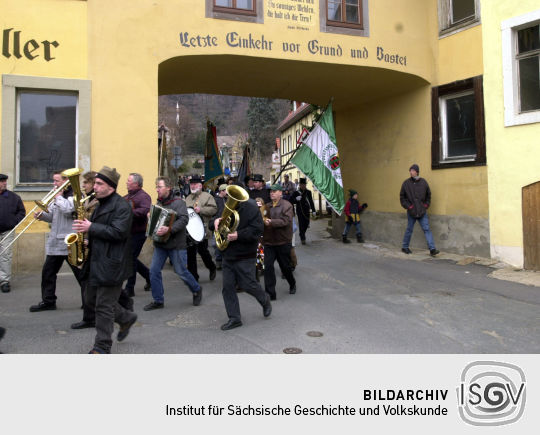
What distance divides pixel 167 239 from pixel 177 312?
1032mm

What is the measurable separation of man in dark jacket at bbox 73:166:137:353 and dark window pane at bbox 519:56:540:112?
8263mm

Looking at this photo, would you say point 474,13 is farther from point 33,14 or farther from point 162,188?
point 33,14

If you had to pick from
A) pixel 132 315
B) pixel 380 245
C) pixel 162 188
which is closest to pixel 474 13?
pixel 380 245

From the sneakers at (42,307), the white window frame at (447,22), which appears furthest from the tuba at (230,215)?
the white window frame at (447,22)

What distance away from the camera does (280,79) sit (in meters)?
11.1

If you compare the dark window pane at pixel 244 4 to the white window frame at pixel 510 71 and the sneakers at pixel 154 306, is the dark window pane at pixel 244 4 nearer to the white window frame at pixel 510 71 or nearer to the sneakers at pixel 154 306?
the white window frame at pixel 510 71

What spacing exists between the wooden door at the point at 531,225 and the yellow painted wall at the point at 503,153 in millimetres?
107

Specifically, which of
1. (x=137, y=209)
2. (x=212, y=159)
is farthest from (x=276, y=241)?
(x=212, y=159)

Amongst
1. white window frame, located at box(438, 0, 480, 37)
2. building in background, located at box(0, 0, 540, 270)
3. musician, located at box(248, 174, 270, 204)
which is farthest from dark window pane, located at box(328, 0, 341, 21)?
musician, located at box(248, 174, 270, 204)

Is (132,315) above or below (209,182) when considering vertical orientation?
below

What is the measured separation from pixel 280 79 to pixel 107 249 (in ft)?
26.7

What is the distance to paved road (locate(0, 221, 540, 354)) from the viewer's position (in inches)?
184

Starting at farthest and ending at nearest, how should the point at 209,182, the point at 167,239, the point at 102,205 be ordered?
the point at 209,182, the point at 167,239, the point at 102,205

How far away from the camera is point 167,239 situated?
5.99 m
